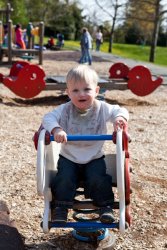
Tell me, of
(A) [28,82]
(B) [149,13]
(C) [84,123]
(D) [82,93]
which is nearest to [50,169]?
(C) [84,123]

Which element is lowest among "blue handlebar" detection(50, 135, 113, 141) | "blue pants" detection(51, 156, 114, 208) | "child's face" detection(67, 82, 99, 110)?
"blue pants" detection(51, 156, 114, 208)

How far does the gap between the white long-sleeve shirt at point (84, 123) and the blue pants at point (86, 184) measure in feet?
0.18

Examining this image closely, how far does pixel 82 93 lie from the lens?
246cm

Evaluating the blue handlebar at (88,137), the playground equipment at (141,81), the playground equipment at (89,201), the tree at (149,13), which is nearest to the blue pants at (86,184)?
the playground equipment at (89,201)

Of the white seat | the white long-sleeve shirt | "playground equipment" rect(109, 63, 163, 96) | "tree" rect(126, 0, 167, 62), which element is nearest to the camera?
the white seat

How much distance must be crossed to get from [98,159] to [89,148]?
0.28 ft

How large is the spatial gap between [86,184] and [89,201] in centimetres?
11

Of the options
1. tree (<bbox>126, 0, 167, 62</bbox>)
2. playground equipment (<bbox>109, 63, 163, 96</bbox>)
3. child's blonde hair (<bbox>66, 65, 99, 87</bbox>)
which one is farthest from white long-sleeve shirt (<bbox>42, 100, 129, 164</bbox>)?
tree (<bbox>126, 0, 167, 62</bbox>)

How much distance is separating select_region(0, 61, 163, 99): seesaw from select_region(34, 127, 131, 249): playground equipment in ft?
17.1

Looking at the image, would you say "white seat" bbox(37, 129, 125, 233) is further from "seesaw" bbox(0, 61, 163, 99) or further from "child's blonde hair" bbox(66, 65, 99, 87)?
"seesaw" bbox(0, 61, 163, 99)

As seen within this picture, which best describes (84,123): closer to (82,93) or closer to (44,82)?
(82,93)

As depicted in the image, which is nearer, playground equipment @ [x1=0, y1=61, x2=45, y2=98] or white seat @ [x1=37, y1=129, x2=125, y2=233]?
white seat @ [x1=37, y1=129, x2=125, y2=233]

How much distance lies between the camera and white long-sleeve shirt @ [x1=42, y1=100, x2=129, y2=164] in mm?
2521

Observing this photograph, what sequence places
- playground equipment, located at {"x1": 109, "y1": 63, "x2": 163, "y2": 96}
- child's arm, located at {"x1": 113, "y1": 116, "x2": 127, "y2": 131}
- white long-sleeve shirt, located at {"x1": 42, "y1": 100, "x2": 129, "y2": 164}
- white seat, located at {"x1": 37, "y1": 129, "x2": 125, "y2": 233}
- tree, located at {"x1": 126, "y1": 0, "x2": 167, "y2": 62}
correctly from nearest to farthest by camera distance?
1. white seat, located at {"x1": 37, "y1": 129, "x2": 125, "y2": 233}
2. child's arm, located at {"x1": 113, "y1": 116, "x2": 127, "y2": 131}
3. white long-sleeve shirt, located at {"x1": 42, "y1": 100, "x2": 129, "y2": 164}
4. playground equipment, located at {"x1": 109, "y1": 63, "x2": 163, "y2": 96}
5. tree, located at {"x1": 126, "y1": 0, "x2": 167, "y2": 62}
